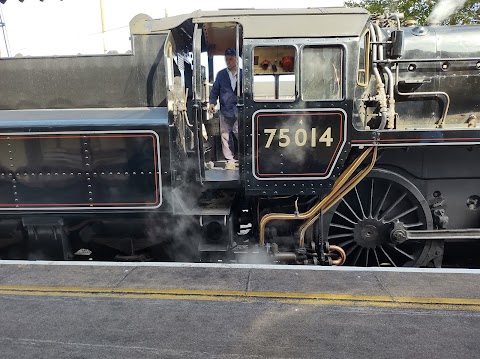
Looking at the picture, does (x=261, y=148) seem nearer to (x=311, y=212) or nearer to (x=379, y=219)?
(x=311, y=212)

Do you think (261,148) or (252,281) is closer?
(252,281)

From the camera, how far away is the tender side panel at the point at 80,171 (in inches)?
149

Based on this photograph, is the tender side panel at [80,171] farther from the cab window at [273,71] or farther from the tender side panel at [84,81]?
the cab window at [273,71]

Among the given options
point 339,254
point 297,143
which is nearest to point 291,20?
point 297,143

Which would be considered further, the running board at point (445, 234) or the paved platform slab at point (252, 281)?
the running board at point (445, 234)

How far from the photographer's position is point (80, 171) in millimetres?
3883

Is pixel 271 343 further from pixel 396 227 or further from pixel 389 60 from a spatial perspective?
pixel 389 60

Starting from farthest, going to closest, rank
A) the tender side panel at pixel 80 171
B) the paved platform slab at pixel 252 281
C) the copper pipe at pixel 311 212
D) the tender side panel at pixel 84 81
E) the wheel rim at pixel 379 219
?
1. the wheel rim at pixel 379 219
2. the tender side panel at pixel 84 81
3. the copper pipe at pixel 311 212
4. the tender side panel at pixel 80 171
5. the paved platform slab at pixel 252 281

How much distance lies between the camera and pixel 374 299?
2.90 metres

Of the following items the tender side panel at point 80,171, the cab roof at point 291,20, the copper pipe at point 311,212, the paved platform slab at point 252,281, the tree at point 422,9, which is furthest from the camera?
the tree at point 422,9

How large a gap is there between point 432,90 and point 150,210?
11.2 feet

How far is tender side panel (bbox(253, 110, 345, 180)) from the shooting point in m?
3.75

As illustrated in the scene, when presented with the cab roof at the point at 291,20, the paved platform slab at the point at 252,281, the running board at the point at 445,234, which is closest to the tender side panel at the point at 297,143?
the cab roof at the point at 291,20

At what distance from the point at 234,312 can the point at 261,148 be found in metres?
1.64
